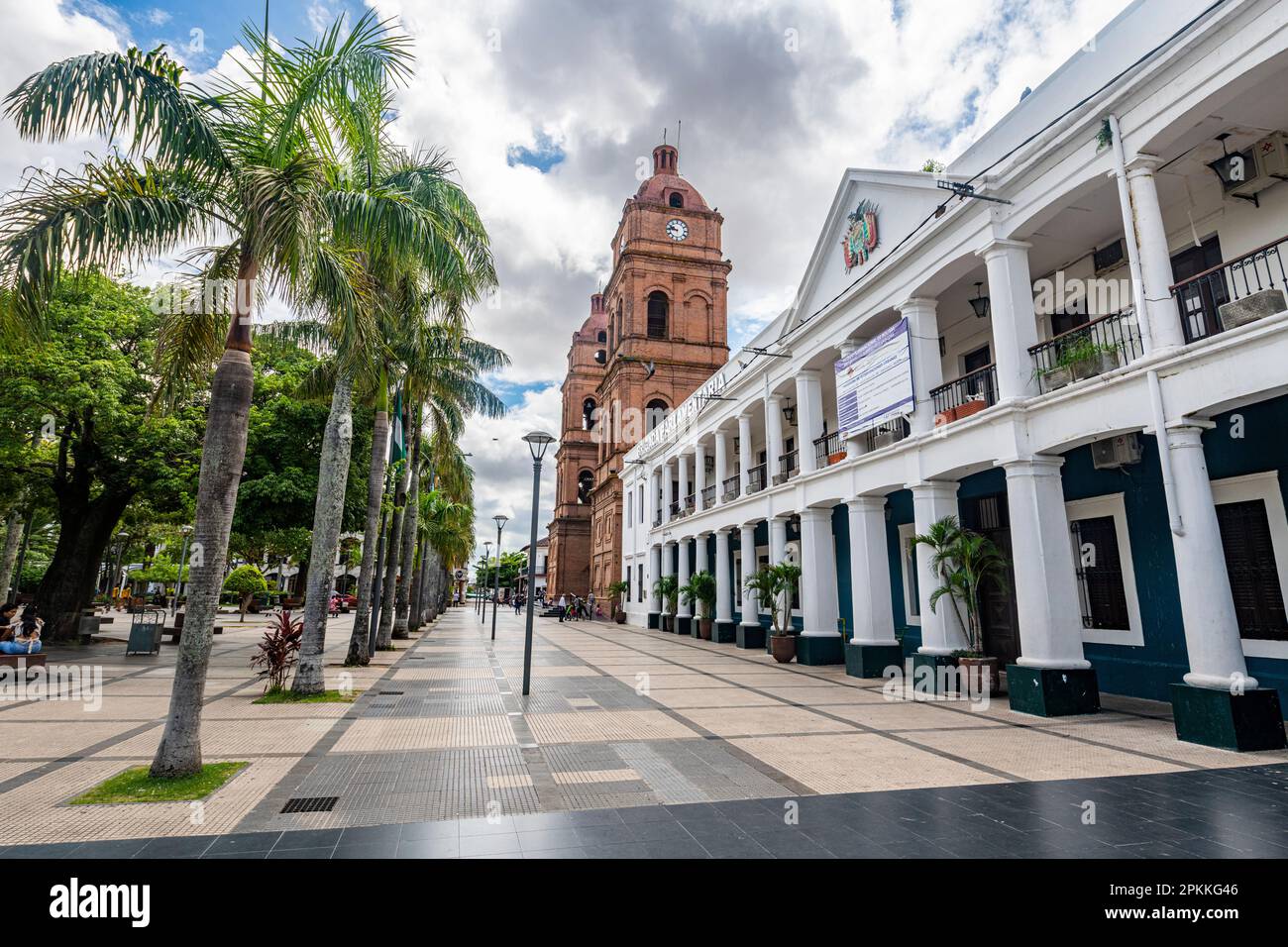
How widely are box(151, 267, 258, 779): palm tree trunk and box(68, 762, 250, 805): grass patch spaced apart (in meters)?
0.11

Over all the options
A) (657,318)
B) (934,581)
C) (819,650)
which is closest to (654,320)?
A: (657,318)

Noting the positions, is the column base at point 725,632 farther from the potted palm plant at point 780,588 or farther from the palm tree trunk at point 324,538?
the palm tree trunk at point 324,538

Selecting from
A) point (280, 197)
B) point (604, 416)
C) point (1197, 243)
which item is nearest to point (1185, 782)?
point (1197, 243)

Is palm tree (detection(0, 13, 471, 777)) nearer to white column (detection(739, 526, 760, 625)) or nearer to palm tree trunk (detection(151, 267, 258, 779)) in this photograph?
palm tree trunk (detection(151, 267, 258, 779))

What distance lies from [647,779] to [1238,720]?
651cm

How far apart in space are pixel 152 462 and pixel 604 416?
32333 millimetres

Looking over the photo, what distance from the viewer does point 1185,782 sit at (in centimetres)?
586

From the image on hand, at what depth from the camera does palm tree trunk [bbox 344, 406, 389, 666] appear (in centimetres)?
1370

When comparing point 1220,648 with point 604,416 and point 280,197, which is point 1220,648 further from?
point 604,416

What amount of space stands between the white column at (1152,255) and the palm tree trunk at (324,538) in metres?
11.2

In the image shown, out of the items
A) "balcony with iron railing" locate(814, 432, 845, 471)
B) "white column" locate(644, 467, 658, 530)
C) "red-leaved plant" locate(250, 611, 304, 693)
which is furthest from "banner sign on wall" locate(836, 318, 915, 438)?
"white column" locate(644, 467, 658, 530)

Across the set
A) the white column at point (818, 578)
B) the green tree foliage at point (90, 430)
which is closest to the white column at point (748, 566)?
the white column at point (818, 578)

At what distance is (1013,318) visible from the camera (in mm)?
10352
